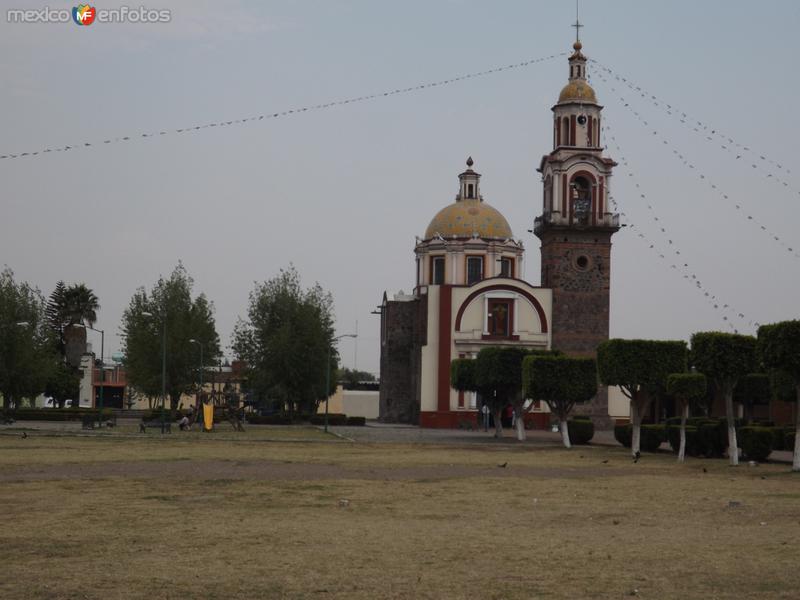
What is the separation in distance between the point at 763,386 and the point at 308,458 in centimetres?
3037

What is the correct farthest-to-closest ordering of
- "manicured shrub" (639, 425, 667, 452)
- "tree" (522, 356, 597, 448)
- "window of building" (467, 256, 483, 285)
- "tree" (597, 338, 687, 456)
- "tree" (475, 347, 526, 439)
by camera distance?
"window of building" (467, 256, 483, 285) → "tree" (475, 347, 526, 439) → "tree" (522, 356, 597, 448) → "manicured shrub" (639, 425, 667, 452) → "tree" (597, 338, 687, 456)

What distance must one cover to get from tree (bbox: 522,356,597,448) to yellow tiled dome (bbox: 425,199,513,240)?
35728 millimetres

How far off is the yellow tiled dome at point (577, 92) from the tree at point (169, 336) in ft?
99.1

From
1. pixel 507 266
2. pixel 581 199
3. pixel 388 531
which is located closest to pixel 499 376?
pixel 581 199

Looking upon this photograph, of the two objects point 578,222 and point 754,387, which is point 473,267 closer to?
point 578,222

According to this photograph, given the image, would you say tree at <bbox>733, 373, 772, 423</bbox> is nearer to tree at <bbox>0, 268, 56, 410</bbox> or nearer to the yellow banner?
the yellow banner

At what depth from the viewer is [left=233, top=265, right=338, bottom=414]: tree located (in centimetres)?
8612

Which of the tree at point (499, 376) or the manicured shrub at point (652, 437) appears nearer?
the manicured shrub at point (652, 437)

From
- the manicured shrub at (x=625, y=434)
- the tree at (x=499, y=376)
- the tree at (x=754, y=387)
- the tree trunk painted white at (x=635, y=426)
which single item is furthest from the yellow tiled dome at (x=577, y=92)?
the tree trunk painted white at (x=635, y=426)

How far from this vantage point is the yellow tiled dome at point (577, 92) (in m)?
81.6

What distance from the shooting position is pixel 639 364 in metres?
47.3

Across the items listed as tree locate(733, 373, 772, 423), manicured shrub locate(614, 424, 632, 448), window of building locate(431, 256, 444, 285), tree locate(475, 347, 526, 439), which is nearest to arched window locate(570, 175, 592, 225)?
window of building locate(431, 256, 444, 285)

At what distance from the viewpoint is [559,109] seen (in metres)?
82.6

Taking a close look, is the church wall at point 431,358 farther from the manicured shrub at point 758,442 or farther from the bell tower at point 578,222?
the manicured shrub at point 758,442
